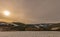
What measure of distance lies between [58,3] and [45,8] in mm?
135

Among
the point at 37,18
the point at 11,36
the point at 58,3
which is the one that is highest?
the point at 58,3

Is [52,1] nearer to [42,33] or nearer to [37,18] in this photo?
[37,18]

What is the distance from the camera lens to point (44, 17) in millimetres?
1253

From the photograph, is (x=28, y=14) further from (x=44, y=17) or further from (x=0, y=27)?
(x=0, y=27)

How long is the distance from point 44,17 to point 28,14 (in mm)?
162

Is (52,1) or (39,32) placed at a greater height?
(52,1)

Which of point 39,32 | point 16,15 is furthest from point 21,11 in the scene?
point 39,32

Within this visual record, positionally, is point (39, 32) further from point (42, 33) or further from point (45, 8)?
point (45, 8)

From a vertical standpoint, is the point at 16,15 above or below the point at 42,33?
above

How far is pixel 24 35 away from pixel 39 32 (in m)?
0.14

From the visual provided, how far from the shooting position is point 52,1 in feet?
4.11

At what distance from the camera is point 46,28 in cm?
122

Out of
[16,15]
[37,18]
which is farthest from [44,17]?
[16,15]

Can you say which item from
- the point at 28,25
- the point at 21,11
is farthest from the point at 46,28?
the point at 21,11
